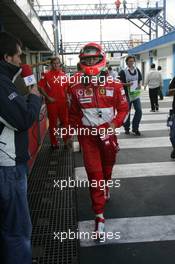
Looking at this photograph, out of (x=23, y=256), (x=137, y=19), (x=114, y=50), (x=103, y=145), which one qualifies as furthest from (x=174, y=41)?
(x=114, y=50)

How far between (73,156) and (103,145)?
3.16 meters

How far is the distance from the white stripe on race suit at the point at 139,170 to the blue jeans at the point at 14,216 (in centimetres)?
273

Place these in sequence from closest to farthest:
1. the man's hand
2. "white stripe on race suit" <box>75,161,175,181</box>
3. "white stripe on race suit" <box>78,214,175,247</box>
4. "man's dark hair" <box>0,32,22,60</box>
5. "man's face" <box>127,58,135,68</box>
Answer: "man's dark hair" <box>0,32,22,60</box> → "white stripe on race suit" <box>78,214,175,247</box> → "white stripe on race suit" <box>75,161,175,181</box> → the man's hand → "man's face" <box>127,58,135,68</box>

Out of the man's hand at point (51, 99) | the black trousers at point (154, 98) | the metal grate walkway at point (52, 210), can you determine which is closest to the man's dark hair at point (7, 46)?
the metal grate walkway at point (52, 210)

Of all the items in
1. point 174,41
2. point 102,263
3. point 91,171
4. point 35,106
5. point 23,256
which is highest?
point 174,41

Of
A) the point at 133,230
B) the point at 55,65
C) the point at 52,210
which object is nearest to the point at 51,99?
the point at 55,65

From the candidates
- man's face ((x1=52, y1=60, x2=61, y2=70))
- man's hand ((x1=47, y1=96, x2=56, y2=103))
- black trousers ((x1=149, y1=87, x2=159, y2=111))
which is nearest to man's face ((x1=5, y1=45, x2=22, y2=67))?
man's hand ((x1=47, y1=96, x2=56, y2=103))

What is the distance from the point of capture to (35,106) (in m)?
2.45

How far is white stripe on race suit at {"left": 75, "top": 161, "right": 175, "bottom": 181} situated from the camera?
552 centimetres

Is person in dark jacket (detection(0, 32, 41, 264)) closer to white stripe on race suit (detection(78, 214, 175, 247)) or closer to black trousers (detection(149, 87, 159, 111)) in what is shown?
white stripe on race suit (detection(78, 214, 175, 247))

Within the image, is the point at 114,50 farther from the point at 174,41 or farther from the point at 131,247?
the point at 131,247

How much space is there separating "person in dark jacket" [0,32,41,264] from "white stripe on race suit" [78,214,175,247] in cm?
103

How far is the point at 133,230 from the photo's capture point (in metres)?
3.75

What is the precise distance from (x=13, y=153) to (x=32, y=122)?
10.3 inches
